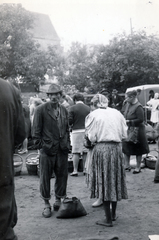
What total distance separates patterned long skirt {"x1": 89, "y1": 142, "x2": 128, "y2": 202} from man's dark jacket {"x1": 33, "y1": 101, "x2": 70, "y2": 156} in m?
0.73

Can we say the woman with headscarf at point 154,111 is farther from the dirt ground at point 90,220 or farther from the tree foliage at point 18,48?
the tree foliage at point 18,48

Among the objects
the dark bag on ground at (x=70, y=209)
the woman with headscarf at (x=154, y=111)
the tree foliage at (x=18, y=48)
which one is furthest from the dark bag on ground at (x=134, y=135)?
the tree foliage at (x=18, y=48)

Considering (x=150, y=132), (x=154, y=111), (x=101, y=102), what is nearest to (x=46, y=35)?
(x=154, y=111)

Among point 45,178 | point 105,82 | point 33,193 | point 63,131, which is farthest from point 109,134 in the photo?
point 105,82

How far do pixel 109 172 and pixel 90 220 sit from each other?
33.5 inches

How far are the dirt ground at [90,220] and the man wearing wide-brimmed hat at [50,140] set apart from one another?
1.31 ft

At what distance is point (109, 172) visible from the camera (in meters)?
4.61

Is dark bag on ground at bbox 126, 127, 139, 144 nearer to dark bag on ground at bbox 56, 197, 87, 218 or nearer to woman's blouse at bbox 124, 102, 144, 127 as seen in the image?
woman's blouse at bbox 124, 102, 144, 127

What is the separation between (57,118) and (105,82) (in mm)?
22641

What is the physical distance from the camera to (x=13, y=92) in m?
2.56

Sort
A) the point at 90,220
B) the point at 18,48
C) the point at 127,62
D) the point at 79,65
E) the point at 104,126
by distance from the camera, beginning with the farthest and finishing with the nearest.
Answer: the point at 79,65, the point at 127,62, the point at 18,48, the point at 90,220, the point at 104,126

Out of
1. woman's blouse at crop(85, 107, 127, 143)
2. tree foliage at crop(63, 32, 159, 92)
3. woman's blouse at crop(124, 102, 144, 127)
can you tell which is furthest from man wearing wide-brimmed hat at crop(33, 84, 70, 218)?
tree foliage at crop(63, 32, 159, 92)

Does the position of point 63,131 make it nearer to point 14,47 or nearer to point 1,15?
point 1,15

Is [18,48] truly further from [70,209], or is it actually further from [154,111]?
[70,209]
